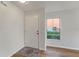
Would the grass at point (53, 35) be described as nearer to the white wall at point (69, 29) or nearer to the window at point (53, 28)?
the window at point (53, 28)

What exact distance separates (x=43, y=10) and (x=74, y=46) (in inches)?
94.2

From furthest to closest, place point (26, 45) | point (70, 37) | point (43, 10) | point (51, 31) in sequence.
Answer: point (51, 31) < point (26, 45) < point (70, 37) < point (43, 10)

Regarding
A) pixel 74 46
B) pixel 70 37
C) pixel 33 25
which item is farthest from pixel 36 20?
pixel 74 46

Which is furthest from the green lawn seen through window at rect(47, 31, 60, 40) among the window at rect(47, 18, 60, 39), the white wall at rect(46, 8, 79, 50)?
the white wall at rect(46, 8, 79, 50)

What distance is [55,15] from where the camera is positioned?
5.78 metres

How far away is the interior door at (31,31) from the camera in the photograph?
5203 millimetres

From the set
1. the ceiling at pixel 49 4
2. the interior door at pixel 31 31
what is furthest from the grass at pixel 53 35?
the ceiling at pixel 49 4

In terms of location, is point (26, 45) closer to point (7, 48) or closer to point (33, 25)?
point (33, 25)

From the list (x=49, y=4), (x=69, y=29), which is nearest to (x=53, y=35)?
(x=69, y=29)

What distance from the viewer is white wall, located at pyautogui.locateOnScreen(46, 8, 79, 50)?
5090mm

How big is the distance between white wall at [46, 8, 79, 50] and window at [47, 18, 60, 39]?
0.84ft

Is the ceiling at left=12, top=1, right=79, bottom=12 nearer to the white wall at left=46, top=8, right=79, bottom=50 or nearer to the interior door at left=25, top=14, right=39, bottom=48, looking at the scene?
the white wall at left=46, top=8, right=79, bottom=50

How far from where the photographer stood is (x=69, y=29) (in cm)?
528

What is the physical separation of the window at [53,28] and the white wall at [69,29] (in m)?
0.26
